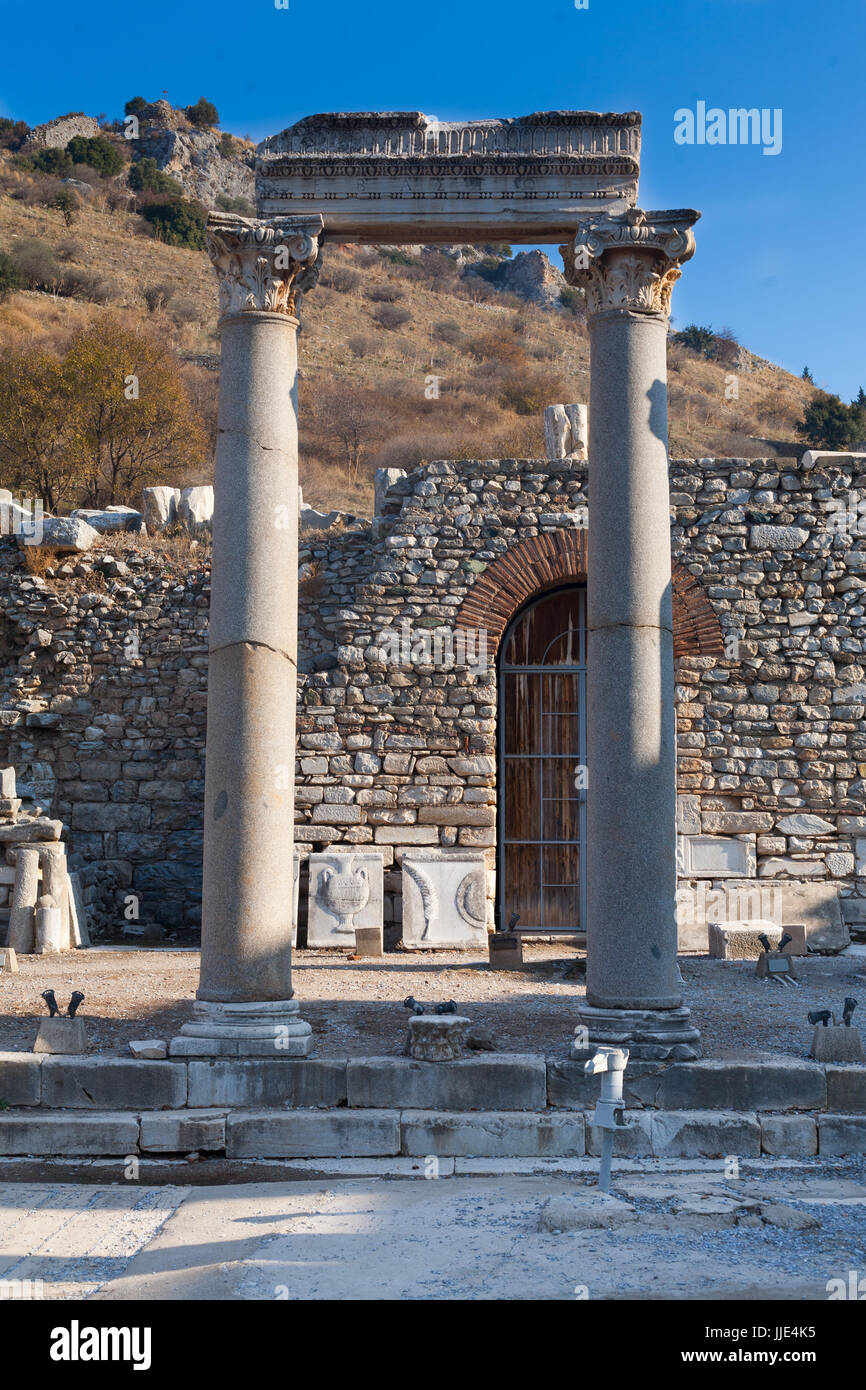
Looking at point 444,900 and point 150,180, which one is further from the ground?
point 150,180

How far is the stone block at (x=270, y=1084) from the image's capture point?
6.73 meters

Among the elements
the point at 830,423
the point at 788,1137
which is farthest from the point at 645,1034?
the point at 830,423

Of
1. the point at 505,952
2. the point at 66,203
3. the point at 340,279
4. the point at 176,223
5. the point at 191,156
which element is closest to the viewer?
the point at 505,952

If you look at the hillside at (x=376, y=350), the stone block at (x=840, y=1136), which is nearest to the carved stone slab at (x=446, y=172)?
the stone block at (x=840, y=1136)

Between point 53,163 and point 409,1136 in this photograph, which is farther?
point 53,163

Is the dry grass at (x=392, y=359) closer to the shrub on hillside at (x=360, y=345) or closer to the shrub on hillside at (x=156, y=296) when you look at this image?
the shrub on hillside at (x=360, y=345)

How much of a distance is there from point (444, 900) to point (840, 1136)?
21.2ft

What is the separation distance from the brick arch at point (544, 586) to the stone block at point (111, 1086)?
761 centimetres

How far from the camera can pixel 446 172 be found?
7.90m

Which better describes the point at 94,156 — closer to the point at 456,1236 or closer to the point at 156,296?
the point at 156,296

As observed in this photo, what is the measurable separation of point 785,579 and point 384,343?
82.2ft

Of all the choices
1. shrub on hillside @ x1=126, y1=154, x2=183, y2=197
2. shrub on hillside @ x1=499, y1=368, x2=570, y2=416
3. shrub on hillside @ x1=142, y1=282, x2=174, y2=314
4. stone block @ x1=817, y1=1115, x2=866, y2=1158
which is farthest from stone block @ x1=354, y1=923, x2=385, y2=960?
shrub on hillside @ x1=126, y1=154, x2=183, y2=197

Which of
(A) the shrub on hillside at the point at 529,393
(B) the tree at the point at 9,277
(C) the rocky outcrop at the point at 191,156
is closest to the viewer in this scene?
(A) the shrub on hillside at the point at 529,393

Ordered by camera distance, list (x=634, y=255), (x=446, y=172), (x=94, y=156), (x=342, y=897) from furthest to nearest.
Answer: (x=94, y=156)
(x=342, y=897)
(x=446, y=172)
(x=634, y=255)
